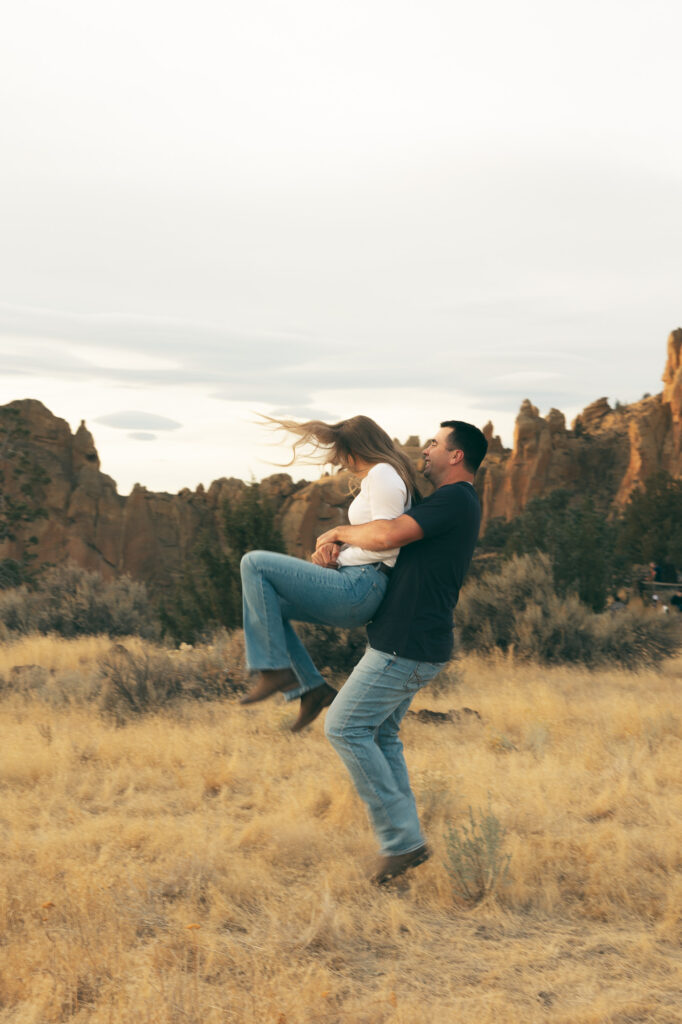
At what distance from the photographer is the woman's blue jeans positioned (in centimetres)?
381

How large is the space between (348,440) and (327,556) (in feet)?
1.79

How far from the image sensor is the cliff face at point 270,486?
5125 centimetres

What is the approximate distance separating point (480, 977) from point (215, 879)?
145cm

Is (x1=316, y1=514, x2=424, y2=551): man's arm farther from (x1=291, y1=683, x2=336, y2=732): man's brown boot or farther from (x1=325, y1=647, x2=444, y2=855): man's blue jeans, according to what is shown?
(x1=291, y1=683, x2=336, y2=732): man's brown boot

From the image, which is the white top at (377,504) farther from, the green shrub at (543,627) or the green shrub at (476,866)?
the green shrub at (543,627)

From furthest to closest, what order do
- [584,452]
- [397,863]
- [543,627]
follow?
[584,452] < [543,627] < [397,863]

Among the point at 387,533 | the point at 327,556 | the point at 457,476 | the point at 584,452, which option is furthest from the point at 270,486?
the point at 387,533

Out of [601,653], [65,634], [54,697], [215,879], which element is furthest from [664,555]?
[215,879]

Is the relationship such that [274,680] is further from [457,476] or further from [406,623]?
[457,476]

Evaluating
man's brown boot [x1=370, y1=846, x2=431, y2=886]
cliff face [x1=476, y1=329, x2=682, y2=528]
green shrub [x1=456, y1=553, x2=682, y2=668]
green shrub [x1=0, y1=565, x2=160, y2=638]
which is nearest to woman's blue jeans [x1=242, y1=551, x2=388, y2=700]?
man's brown boot [x1=370, y1=846, x2=431, y2=886]

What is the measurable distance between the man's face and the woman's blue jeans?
0.63m

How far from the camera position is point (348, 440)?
13.0ft

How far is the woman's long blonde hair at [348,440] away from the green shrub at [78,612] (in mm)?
11037

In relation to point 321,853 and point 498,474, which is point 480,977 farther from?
point 498,474
